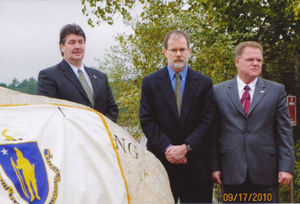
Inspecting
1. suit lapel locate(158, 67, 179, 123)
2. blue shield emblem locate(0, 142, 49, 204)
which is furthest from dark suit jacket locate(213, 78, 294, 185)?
blue shield emblem locate(0, 142, 49, 204)

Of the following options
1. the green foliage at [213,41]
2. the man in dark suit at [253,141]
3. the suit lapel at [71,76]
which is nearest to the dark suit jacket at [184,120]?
the man in dark suit at [253,141]

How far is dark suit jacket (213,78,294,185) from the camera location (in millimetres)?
3924

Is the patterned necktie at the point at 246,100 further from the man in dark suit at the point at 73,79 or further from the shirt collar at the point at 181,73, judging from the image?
the man in dark suit at the point at 73,79

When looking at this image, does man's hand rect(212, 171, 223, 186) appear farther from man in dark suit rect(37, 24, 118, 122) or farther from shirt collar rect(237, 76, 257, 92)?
man in dark suit rect(37, 24, 118, 122)

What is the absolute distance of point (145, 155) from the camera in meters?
3.25

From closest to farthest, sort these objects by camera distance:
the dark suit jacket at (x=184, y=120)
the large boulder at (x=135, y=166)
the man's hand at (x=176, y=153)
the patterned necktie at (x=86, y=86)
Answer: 1. the large boulder at (x=135, y=166)
2. the man's hand at (x=176, y=153)
3. the dark suit jacket at (x=184, y=120)
4. the patterned necktie at (x=86, y=86)

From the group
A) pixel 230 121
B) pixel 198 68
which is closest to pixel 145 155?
pixel 230 121

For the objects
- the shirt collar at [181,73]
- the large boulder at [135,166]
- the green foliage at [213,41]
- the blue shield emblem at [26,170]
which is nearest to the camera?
the blue shield emblem at [26,170]

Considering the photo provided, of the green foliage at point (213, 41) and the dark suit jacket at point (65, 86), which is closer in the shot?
the dark suit jacket at point (65, 86)

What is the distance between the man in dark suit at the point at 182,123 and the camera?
156 inches

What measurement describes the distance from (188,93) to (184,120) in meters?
0.26

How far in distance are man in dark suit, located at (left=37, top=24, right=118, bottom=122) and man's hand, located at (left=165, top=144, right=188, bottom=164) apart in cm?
88

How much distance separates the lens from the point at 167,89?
159 inches
